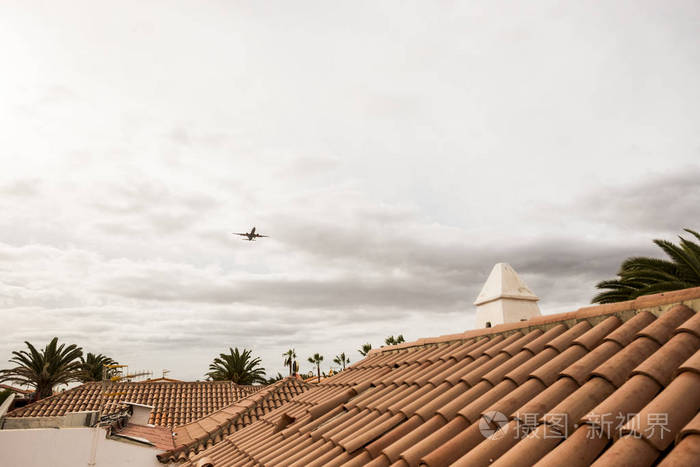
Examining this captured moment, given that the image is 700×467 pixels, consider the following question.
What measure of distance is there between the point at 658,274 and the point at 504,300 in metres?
9.05

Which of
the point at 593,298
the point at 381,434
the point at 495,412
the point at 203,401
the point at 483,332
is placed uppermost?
the point at 593,298

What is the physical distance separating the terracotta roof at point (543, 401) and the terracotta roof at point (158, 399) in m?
23.2

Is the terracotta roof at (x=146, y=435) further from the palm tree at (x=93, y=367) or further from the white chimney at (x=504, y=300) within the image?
the palm tree at (x=93, y=367)

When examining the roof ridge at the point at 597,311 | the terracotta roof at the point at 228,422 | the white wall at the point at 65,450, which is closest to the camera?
the roof ridge at the point at 597,311

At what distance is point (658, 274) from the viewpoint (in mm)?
15852

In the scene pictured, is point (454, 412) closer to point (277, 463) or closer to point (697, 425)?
point (697, 425)

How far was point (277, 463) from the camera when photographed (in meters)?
5.73

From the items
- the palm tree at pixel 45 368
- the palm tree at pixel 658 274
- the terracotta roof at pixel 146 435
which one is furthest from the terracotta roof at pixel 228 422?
the palm tree at pixel 45 368

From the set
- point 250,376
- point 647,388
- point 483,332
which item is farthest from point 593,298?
point 250,376

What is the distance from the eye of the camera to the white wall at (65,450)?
10336 millimetres

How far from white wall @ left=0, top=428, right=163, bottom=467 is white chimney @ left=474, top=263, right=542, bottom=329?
9.54 meters

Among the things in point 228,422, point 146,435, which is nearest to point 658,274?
point 228,422

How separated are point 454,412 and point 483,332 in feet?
7.75

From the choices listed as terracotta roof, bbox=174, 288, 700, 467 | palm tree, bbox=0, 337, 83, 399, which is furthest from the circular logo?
palm tree, bbox=0, 337, 83, 399
